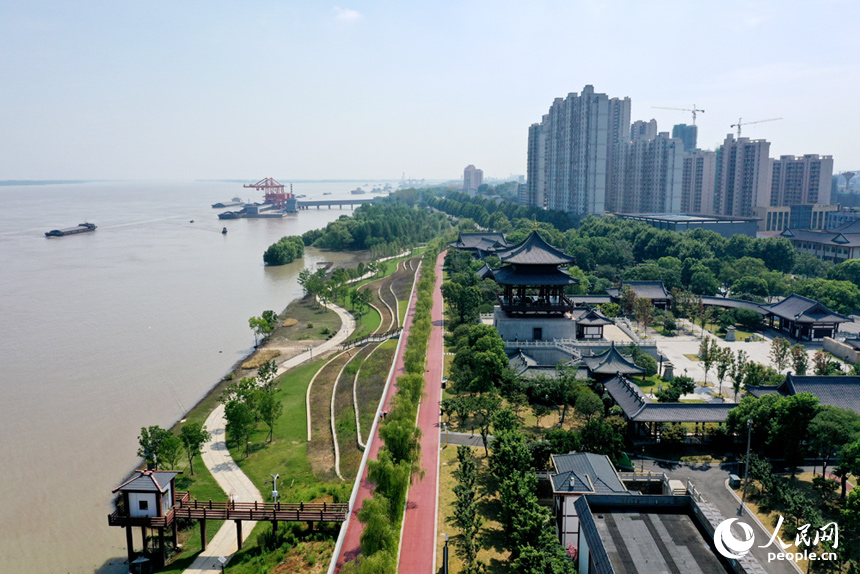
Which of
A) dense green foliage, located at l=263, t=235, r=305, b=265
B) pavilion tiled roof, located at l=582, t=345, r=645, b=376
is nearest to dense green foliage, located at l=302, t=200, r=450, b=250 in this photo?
dense green foliage, located at l=263, t=235, r=305, b=265

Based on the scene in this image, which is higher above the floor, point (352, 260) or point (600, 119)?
point (600, 119)

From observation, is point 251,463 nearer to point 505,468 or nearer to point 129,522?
point 129,522

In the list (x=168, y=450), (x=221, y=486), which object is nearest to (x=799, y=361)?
(x=221, y=486)

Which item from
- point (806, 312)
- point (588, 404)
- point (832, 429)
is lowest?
point (588, 404)

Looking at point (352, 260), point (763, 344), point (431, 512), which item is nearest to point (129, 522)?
A: point (431, 512)

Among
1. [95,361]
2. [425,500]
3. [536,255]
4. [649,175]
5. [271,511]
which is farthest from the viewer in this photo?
[649,175]

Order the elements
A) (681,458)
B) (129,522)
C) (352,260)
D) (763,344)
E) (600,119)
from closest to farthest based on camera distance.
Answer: (129,522) < (681,458) < (763,344) < (352,260) < (600,119)

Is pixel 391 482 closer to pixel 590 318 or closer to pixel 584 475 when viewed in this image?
pixel 584 475
